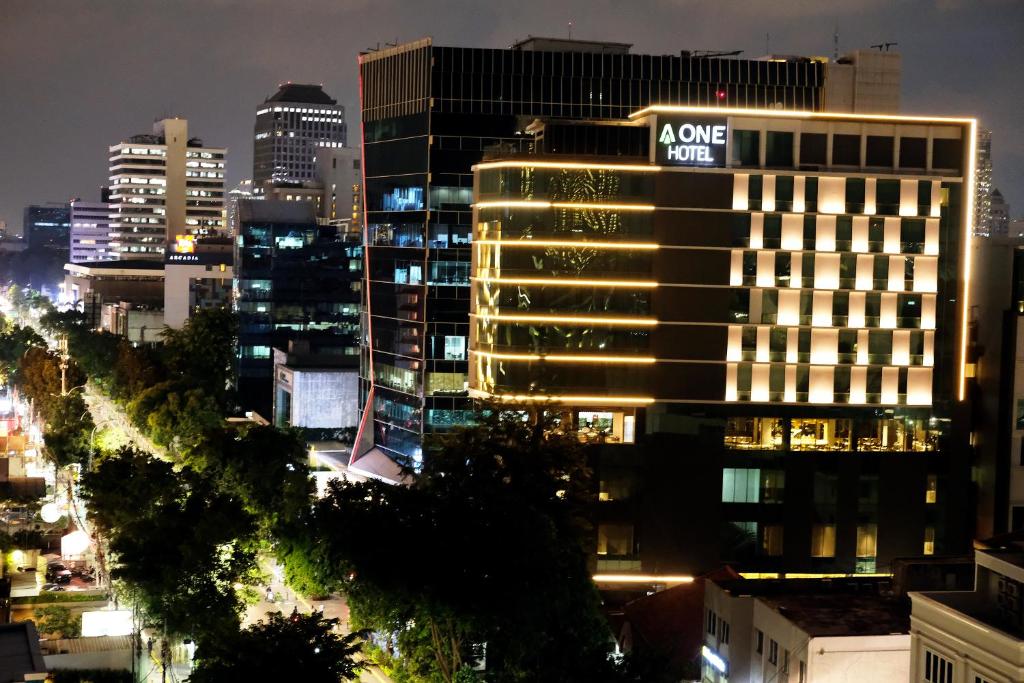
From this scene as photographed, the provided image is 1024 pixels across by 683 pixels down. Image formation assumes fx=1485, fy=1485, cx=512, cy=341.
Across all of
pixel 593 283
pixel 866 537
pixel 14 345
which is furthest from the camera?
pixel 14 345

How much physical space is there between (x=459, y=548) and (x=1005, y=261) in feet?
132

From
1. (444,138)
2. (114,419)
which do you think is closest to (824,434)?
(444,138)

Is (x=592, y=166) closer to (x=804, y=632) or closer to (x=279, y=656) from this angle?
(x=804, y=632)

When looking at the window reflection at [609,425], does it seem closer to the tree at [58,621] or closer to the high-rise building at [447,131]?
the high-rise building at [447,131]

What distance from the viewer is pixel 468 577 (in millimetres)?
56375

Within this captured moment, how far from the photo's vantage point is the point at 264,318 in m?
164

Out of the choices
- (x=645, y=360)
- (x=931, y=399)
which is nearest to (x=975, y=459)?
(x=931, y=399)

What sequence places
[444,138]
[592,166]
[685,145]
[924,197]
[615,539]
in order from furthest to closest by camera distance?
[444,138] → [924,197] → [615,539] → [685,145] → [592,166]

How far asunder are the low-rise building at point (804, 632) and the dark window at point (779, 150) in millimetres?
25141

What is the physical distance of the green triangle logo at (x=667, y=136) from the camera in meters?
78.8

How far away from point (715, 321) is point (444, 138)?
95.7ft

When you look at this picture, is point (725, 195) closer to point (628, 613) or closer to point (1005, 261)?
point (1005, 261)

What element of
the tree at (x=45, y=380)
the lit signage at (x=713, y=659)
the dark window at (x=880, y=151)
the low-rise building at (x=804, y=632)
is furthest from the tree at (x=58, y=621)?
the tree at (x=45, y=380)

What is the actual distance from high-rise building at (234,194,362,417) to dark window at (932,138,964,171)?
91.4m
